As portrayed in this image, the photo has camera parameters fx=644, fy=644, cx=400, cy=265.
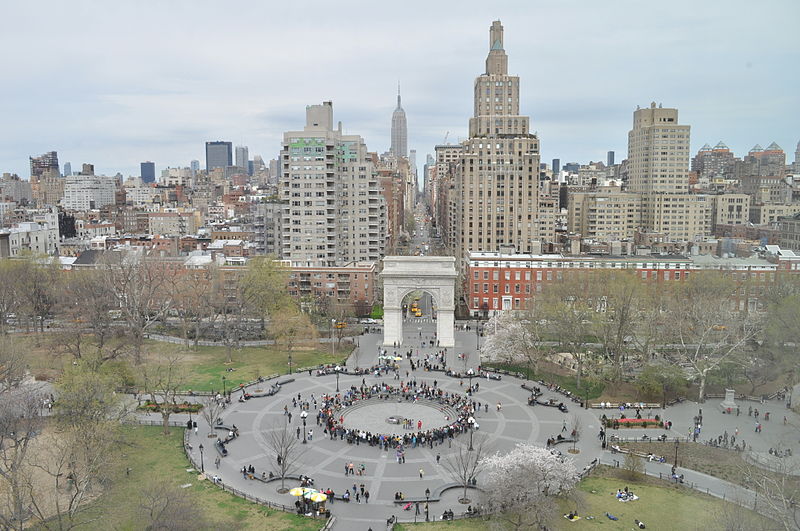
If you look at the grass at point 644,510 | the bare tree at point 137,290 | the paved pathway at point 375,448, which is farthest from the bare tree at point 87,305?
the grass at point 644,510

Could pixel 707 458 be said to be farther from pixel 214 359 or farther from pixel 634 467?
pixel 214 359

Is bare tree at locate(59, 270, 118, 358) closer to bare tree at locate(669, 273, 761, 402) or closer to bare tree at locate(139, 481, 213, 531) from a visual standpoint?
bare tree at locate(139, 481, 213, 531)

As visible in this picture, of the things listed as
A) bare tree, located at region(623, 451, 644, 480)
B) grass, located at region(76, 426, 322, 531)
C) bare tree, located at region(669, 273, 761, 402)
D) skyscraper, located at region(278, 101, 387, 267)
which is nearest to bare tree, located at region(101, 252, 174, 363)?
skyscraper, located at region(278, 101, 387, 267)

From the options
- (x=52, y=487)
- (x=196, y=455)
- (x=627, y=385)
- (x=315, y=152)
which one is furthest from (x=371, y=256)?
(x=52, y=487)

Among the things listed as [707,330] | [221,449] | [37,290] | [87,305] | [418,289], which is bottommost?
[221,449]

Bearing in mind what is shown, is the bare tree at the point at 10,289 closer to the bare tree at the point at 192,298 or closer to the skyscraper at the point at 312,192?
the bare tree at the point at 192,298

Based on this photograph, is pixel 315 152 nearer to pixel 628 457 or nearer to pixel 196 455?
pixel 196 455

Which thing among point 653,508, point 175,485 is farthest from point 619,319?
point 175,485
